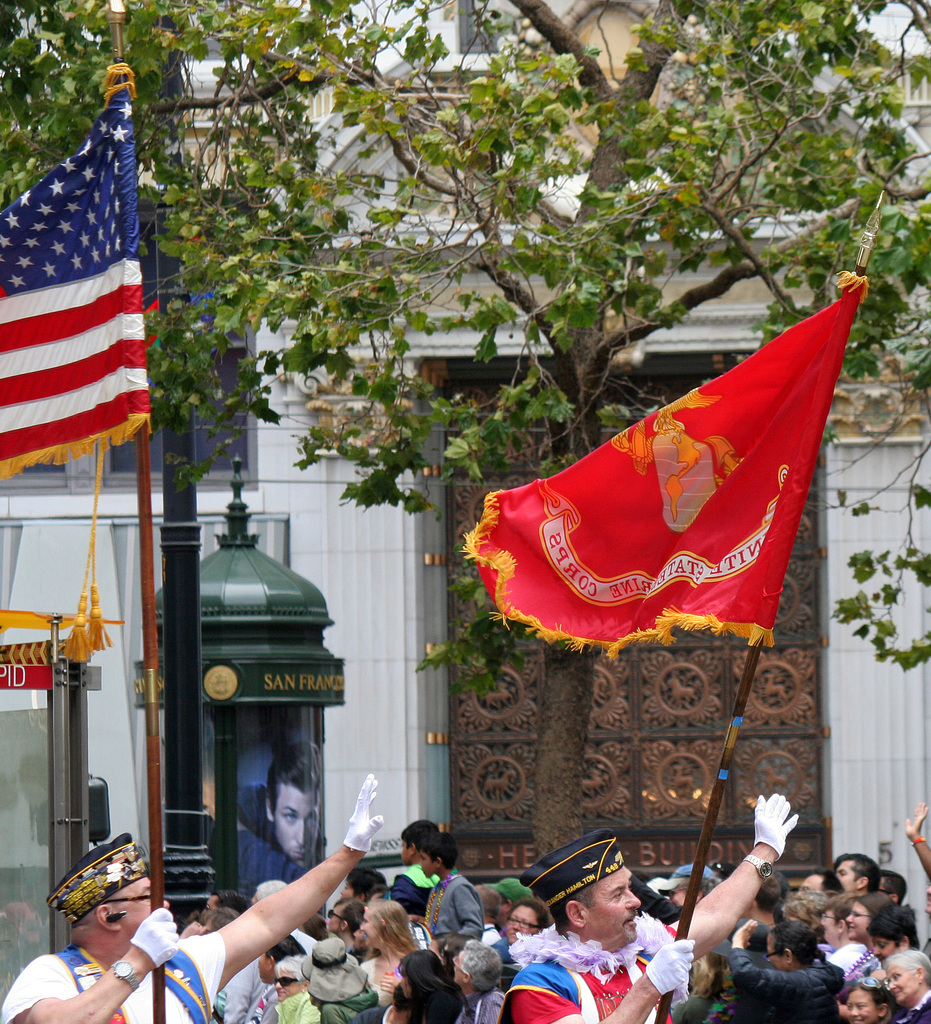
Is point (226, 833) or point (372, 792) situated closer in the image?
point (372, 792)

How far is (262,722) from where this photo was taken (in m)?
12.4

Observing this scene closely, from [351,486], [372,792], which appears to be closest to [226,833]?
[351,486]

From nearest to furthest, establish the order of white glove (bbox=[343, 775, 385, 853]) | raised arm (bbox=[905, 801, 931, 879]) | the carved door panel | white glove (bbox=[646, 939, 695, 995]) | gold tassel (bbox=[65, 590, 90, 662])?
white glove (bbox=[646, 939, 695, 995]) → white glove (bbox=[343, 775, 385, 853]) → gold tassel (bbox=[65, 590, 90, 662]) → raised arm (bbox=[905, 801, 931, 879]) → the carved door panel

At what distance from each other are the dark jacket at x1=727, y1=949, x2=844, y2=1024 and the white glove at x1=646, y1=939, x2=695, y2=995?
10.5 feet

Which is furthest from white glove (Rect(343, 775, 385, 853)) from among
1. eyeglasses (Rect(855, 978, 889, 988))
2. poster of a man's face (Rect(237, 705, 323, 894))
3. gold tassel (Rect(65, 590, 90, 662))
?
poster of a man's face (Rect(237, 705, 323, 894))

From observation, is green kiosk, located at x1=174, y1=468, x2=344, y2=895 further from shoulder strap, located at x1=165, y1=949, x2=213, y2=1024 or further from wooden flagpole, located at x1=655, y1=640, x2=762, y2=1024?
wooden flagpole, located at x1=655, y1=640, x2=762, y2=1024

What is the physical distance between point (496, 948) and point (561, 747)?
197 centimetres

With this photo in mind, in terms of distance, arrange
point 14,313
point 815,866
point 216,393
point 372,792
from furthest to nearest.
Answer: point 815,866 < point 216,393 < point 14,313 < point 372,792

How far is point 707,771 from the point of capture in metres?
16.0

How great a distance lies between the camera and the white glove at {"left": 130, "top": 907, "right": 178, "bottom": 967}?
417 centimetres

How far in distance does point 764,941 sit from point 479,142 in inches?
181

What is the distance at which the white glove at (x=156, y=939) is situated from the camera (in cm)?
417

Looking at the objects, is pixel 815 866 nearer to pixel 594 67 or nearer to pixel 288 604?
pixel 288 604

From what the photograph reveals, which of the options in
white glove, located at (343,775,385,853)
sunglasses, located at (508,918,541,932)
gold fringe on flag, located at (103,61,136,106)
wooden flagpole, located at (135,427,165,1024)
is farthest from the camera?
sunglasses, located at (508,918,541,932)
